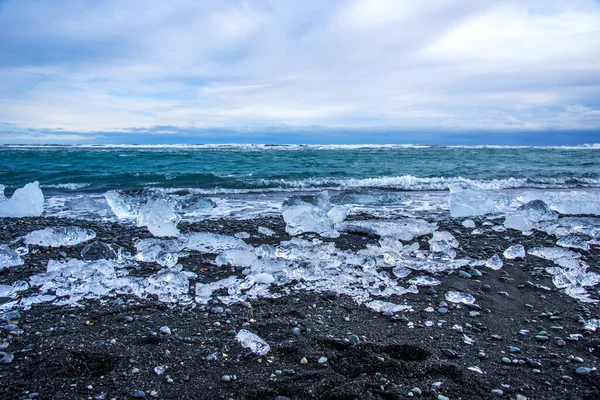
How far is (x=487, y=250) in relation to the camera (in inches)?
174

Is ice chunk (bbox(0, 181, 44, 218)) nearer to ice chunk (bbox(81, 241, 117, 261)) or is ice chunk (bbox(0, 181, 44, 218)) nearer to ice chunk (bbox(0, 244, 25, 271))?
ice chunk (bbox(0, 244, 25, 271))

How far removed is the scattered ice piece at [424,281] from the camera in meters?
3.39

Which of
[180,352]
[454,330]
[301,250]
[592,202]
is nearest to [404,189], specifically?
[592,202]

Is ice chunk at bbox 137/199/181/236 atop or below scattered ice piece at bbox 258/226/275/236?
atop

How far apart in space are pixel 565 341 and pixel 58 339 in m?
3.23

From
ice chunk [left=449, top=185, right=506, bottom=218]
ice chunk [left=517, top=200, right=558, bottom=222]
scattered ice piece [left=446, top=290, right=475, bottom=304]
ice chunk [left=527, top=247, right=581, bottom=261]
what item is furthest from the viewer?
ice chunk [left=449, top=185, right=506, bottom=218]

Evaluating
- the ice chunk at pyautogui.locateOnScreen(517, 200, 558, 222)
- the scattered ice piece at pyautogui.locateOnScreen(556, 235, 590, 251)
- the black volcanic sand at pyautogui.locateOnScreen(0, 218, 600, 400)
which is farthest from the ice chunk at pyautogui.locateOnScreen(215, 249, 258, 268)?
the ice chunk at pyautogui.locateOnScreen(517, 200, 558, 222)

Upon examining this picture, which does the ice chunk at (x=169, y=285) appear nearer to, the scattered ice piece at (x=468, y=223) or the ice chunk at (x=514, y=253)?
the ice chunk at (x=514, y=253)

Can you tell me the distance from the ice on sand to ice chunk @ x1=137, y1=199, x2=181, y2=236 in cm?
161

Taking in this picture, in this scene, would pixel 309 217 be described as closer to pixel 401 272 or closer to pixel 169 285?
pixel 401 272

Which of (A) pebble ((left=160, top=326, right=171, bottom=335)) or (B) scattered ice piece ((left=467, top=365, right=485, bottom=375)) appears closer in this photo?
(B) scattered ice piece ((left=467, top=365, right=485, bottom=375))

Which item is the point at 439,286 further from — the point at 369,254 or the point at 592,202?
the point at 592,202

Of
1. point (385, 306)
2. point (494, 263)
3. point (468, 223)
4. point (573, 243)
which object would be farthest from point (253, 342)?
point (468, 223)

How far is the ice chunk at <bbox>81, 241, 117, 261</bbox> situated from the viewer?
396 centimetres
